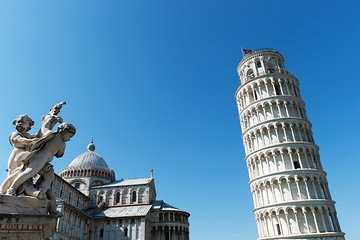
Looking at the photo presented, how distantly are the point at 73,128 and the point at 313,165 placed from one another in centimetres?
3365

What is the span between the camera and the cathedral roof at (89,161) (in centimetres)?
5531

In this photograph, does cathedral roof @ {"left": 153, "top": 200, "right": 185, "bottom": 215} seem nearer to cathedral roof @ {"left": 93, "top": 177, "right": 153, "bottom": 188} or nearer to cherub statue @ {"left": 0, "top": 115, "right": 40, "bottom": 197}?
cathedral roof @ {"left": 93, "top": 177, "right": 153, "bottom": 188}

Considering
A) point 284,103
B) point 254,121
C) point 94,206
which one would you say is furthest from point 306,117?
point 94,206

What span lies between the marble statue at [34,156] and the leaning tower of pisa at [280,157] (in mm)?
29780

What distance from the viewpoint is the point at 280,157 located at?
3244 cm

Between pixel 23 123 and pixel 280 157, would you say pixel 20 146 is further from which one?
pixel 280 157

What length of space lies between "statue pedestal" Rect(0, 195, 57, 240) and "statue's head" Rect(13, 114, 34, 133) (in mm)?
1589

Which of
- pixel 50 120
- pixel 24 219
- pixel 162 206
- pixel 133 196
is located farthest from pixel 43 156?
pixel 133 196

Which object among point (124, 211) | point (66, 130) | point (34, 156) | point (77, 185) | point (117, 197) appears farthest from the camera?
point (77, 185)

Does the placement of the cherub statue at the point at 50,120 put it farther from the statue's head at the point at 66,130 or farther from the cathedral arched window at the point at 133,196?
the cathedral arched window at the point at 133,196

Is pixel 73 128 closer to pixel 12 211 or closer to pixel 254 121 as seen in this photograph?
pixel 12 211

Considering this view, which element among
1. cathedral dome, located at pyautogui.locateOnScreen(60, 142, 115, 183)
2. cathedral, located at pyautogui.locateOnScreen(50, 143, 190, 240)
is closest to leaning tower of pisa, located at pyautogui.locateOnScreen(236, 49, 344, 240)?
cathedral, located at pyautogui.locateOnScreen(50, 143, 190, 240)

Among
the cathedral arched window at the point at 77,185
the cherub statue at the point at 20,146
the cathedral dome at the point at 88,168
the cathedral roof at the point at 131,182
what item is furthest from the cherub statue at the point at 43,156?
the cathedral arched window at the point at 77,185

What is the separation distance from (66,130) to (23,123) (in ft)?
3.65
